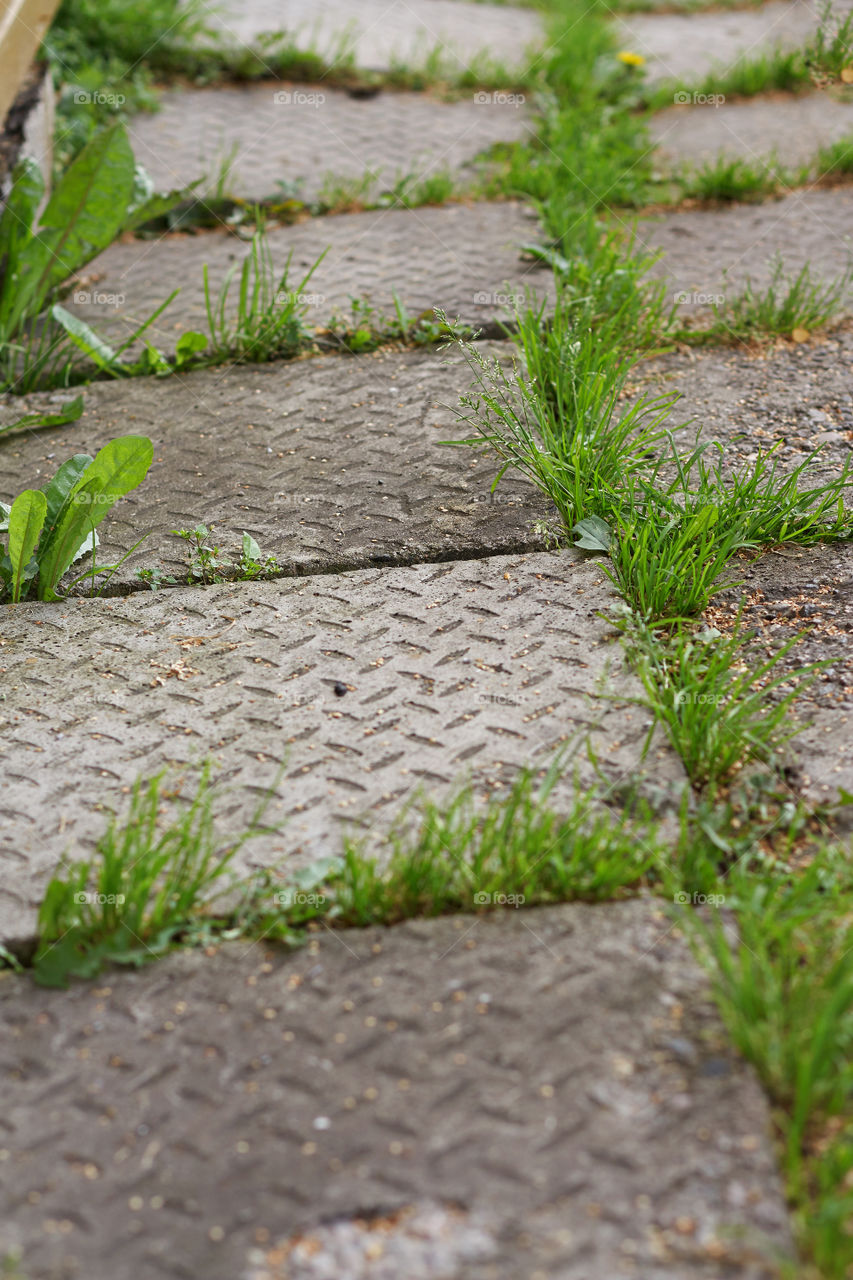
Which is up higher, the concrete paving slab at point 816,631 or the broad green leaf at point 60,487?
the broad green leaf at point 60,487

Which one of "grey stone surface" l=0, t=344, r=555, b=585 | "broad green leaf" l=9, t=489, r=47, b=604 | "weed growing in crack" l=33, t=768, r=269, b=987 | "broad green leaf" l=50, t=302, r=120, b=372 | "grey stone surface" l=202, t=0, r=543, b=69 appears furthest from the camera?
"grey stone surface" l=202, t=0, r=543, b=69

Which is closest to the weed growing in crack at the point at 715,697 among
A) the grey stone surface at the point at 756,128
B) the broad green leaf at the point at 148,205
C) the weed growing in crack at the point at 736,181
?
the broad green leaf at the point at 148,205

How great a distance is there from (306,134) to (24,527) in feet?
9.84

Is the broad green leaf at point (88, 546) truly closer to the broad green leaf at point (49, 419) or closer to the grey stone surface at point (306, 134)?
the broad green leaf at point (49, 419)

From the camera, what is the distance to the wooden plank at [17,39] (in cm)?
363

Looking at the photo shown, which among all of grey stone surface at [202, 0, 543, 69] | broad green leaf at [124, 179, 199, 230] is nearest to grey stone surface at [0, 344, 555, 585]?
broad green leaf at [124, 179, 199, 230]

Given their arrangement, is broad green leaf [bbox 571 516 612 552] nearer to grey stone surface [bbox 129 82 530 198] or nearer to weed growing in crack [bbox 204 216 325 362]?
weed growing in crack [bbox 204 216 325 362]

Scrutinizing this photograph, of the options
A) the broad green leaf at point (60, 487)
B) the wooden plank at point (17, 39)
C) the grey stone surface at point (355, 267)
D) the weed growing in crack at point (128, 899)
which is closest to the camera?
the weed growing in crack at point (128, 899)

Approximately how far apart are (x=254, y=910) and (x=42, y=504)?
1.06 m

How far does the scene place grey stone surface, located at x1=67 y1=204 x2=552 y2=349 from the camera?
3.31m

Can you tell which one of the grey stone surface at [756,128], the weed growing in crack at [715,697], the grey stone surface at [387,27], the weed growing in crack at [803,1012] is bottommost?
the weed growing in crack at [803,1012]

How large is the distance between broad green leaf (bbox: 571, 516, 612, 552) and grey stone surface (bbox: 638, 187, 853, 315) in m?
1.25

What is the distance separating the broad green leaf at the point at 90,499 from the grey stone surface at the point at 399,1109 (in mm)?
1031

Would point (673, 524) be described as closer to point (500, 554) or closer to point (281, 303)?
point (500, 554)
